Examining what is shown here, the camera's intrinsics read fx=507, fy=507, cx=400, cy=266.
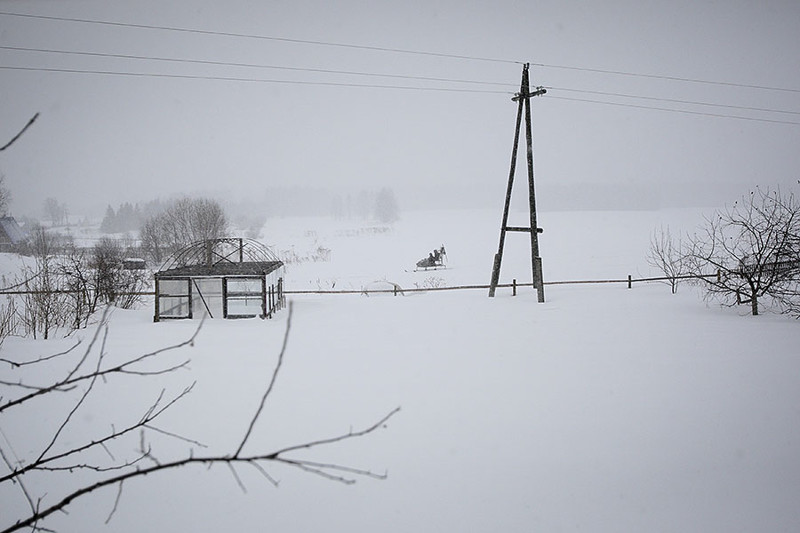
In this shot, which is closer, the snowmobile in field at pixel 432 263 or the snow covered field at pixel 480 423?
the snow covered field at pixel 480 423

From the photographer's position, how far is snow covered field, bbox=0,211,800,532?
4.88m

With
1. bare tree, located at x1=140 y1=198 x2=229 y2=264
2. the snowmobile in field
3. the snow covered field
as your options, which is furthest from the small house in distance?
bare tree, located at x1=140 y1=198 x2=229 y2=264

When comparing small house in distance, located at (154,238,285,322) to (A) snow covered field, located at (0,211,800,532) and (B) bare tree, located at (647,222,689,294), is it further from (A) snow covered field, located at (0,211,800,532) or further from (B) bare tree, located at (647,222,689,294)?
(B) bare tree, located at (647,222,689,294)

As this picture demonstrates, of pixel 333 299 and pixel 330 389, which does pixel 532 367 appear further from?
pixel 333 299

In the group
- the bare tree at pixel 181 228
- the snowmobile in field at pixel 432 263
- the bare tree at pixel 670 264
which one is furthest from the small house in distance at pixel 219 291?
the bare tree at pixel 181 228

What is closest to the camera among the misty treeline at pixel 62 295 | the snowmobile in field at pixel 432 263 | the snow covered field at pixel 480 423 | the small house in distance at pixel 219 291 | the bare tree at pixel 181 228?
the snow covered field at pixel 480 423

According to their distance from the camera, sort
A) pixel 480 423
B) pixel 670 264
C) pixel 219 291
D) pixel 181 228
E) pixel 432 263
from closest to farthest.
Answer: pixel 480 423 → pixel 219 291 → pixel 670 264 → pixel 432 263 → pixel 181 228

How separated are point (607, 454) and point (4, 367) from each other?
10.8 m

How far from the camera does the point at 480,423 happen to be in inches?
266

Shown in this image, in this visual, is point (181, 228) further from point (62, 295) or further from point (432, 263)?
point (62, 295)

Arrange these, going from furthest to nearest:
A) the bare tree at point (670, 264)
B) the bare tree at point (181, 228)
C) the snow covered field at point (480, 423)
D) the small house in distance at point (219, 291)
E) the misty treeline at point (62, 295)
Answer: the bare tree at point (181, 228) → the bare tree at point (670, 264) → the small house in distance at point (219, 291) → the misty treeline at point (62, 295) → the snow covered field at point (480, 423)

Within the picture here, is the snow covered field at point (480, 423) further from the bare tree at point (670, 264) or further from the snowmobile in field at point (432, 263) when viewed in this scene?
Answer: the snowmobile in field at point (432, 263)

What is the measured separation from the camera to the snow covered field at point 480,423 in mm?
4875

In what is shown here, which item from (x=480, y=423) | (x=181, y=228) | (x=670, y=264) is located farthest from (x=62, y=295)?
(x=670, y=264)
